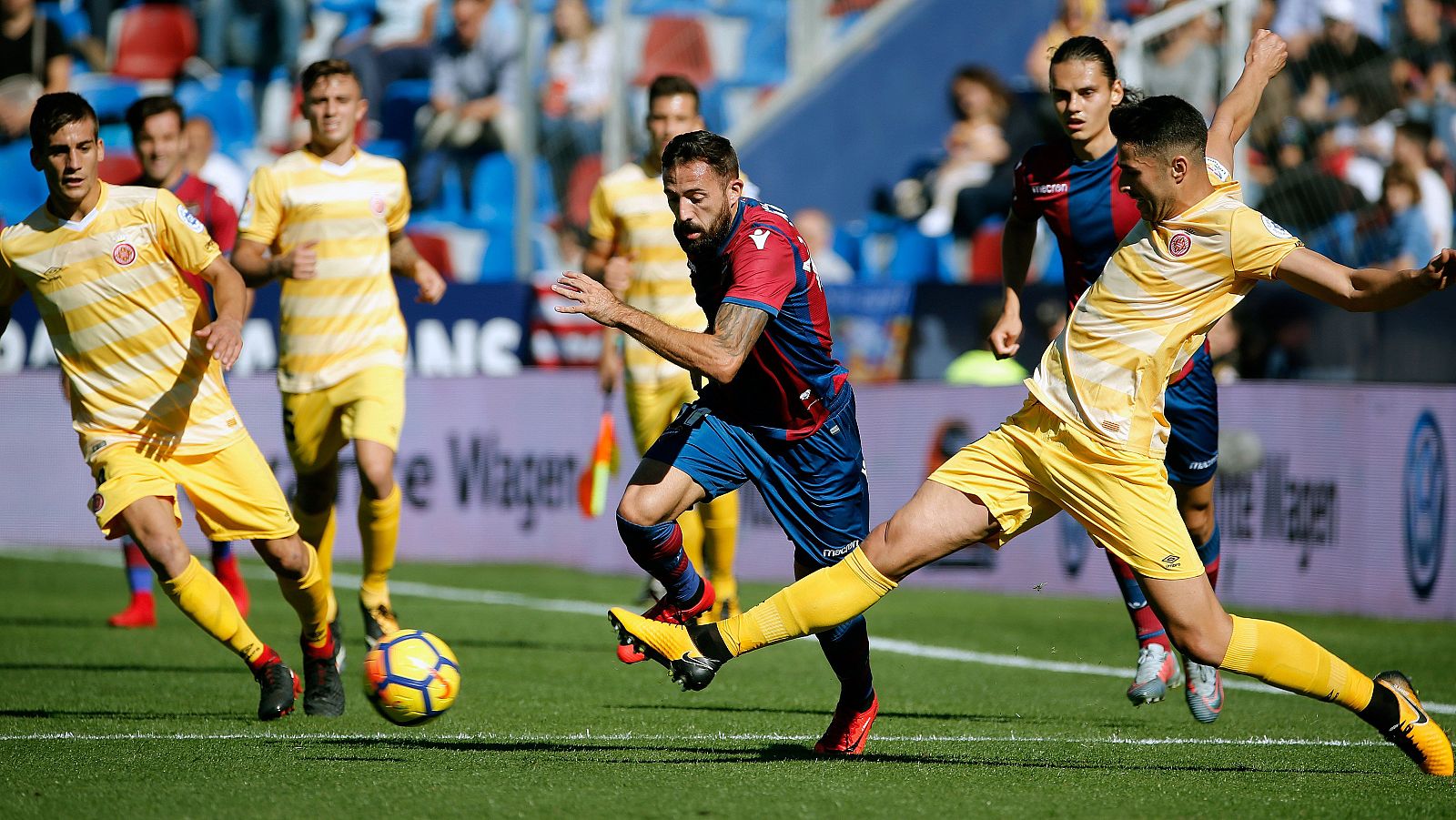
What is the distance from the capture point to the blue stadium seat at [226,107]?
19.5 meters

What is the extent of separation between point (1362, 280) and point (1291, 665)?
1241 mm

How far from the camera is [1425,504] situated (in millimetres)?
10352

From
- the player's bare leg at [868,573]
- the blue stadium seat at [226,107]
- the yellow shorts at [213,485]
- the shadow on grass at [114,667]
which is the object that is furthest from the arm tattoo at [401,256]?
the blue stadium seat at [226,107]

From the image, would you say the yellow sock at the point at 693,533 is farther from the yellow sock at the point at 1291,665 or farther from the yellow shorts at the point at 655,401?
the yellow sock at the point at 1291,665

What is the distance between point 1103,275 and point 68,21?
57.7 feet

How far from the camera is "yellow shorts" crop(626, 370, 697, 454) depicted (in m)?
9.15

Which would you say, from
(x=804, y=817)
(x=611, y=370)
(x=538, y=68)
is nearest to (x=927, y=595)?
(x=611, y=370)

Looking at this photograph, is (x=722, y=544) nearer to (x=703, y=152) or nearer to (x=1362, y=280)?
(x=703, y=152)

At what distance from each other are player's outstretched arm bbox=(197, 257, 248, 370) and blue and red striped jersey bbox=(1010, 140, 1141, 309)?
9.95 feet

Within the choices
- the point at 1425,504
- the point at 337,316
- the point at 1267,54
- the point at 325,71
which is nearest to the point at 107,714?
the point at 337,316

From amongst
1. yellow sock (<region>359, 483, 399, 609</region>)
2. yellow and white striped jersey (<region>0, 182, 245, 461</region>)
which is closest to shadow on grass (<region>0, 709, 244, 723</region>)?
yellow and white striped jersey (<region>0, 182, 245, 461</region>)

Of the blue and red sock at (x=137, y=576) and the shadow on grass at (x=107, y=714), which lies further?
the blue and red sock at (x=137, y=576)

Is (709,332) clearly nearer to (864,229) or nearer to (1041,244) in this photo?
(1041,244)

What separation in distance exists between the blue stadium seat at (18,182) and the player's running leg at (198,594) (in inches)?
508
